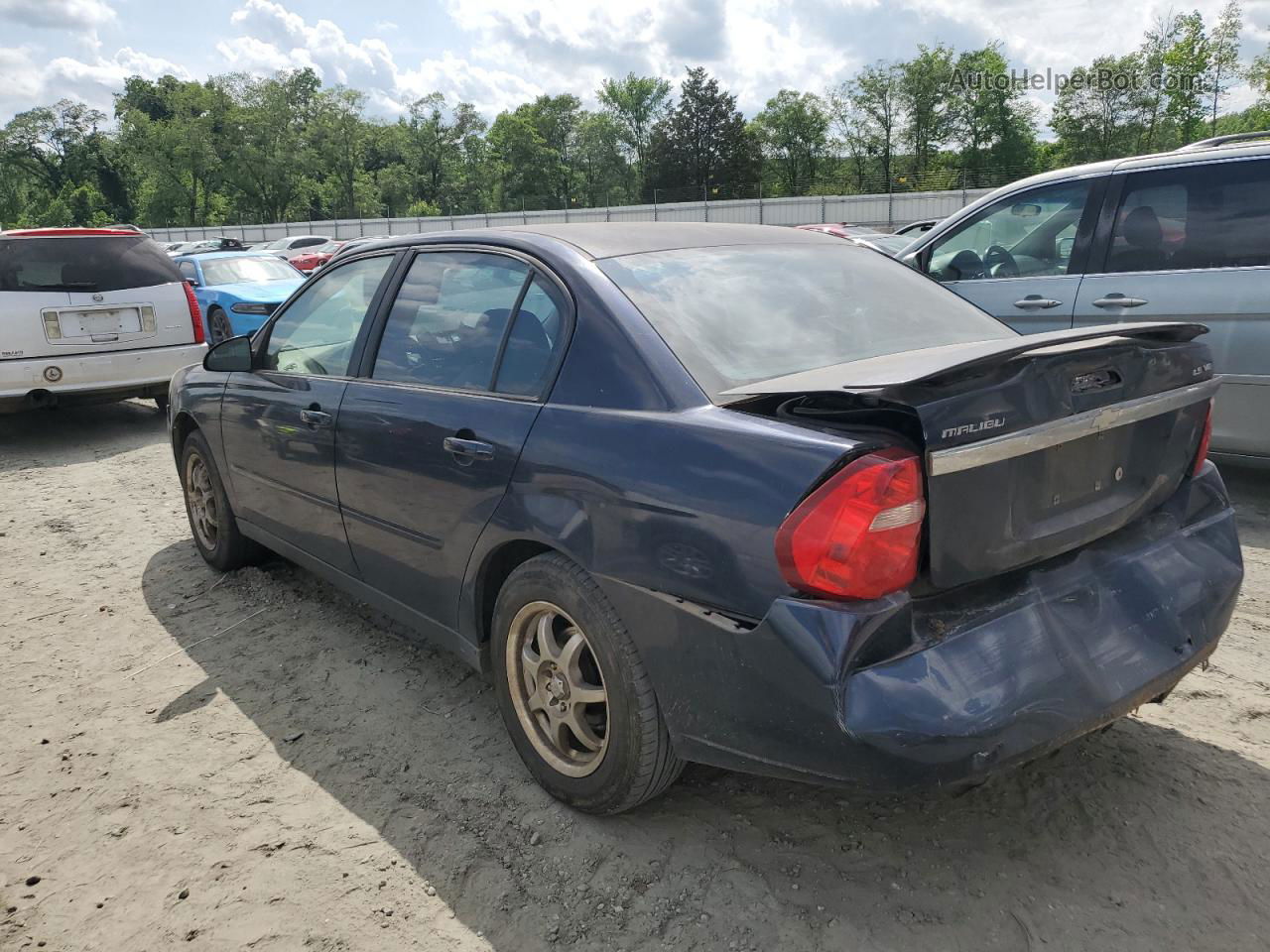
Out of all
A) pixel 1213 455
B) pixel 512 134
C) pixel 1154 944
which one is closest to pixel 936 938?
pixel 1154 944

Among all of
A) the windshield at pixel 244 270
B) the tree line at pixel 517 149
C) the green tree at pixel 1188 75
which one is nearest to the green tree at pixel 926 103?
the tree line at pixel 517 149

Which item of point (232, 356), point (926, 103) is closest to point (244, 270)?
point (232, 356)

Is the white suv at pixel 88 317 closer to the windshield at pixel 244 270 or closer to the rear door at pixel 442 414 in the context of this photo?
the windshield at pixel 244 270

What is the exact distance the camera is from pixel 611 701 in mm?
2363

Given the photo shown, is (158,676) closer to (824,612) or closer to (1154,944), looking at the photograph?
(824,612)

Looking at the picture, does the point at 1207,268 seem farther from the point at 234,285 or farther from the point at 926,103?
the point at 926,103

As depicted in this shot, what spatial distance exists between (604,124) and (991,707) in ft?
293

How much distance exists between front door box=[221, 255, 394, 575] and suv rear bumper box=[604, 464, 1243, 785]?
172 cm

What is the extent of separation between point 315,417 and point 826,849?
235 cm

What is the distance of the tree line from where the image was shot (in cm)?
6981

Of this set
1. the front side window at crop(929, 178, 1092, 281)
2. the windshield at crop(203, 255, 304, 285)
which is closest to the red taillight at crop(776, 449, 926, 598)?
the front side window at crop(929, 178, 1092, 281)

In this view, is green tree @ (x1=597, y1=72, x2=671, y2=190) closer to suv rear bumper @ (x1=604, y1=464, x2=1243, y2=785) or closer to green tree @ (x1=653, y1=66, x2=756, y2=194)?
green tree @ (x1=653, y1=66, x2=756, y2=194)

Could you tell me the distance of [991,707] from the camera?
6.38ft

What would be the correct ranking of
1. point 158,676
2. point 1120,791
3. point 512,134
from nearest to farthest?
point 1120,791 < point 158,676 < point 512,134
